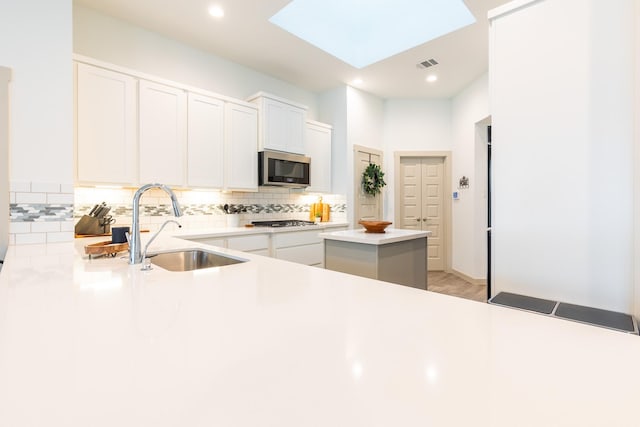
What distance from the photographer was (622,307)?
4.48ft

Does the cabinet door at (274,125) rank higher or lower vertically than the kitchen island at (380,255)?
higher

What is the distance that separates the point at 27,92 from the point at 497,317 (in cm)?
264

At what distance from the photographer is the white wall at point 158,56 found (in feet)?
9.12

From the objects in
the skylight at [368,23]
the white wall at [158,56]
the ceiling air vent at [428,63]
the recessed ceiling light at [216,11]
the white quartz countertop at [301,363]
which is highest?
the skylight at [368,23]

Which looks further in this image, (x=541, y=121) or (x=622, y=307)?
(x=541, y=121)

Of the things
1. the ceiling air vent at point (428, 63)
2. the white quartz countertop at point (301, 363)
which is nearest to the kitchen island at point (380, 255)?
the white quartz countertop at point (301, 363)

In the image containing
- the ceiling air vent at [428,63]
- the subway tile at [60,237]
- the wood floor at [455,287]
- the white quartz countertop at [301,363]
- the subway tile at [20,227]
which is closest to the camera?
the white quartz countertop at [301,363]

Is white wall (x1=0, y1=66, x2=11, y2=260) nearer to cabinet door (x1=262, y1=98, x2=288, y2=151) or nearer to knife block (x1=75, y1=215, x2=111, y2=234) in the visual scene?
knife block (x1=75, y1=215, x2=111, y2=234)

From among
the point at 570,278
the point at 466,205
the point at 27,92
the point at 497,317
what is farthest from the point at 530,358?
the point at 466,205

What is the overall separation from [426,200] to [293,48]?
3277mm

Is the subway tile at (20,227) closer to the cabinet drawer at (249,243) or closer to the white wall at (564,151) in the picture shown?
the cabinet drawer at (249,243)

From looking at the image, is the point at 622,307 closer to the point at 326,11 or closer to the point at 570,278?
the point at 570,278

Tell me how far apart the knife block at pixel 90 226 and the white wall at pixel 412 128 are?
405 centimetres

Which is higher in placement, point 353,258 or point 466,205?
point 466,205
